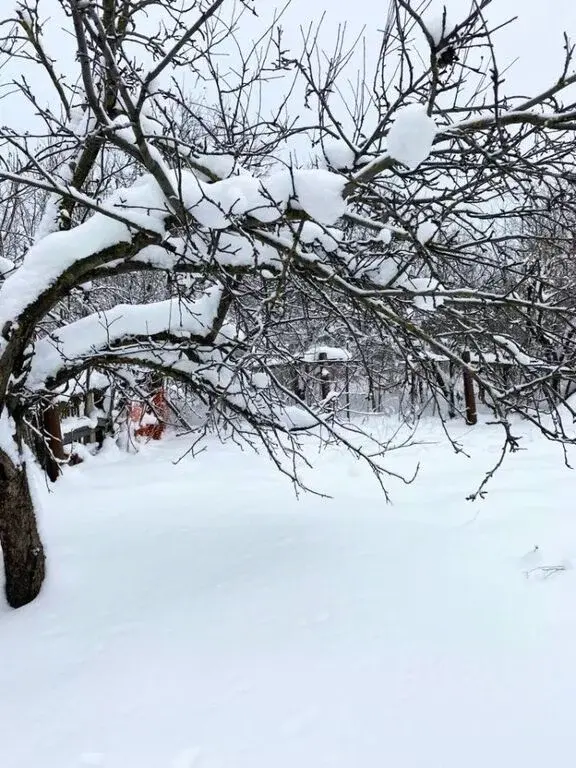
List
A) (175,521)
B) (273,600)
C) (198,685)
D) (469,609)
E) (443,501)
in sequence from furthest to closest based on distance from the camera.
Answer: (443,501) < (175,521) < (273,600) < (469,609) < (198,685)

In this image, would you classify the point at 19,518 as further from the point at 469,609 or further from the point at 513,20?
the point at 513,20

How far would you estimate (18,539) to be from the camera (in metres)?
3.99

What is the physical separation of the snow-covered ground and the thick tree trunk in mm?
183

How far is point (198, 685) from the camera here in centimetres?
296

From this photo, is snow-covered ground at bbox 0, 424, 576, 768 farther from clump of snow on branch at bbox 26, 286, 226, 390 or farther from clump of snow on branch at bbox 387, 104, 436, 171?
clump of snow on branch at bbox 387, 104, 436, 171

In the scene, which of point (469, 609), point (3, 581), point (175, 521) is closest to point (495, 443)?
point (175, 521)

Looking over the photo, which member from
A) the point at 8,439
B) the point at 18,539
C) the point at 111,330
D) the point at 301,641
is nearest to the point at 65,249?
the point at 111,330

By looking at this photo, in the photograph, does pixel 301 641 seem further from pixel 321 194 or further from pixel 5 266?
pixel 5 266

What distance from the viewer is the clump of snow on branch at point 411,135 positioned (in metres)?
2.43

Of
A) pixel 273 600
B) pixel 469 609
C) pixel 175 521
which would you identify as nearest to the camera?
pixel 469 609

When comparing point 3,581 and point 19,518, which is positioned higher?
point 19,518

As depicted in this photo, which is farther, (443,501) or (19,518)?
(443,501)

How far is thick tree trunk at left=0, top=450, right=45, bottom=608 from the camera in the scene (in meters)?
3.94

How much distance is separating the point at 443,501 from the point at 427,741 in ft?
13.6
